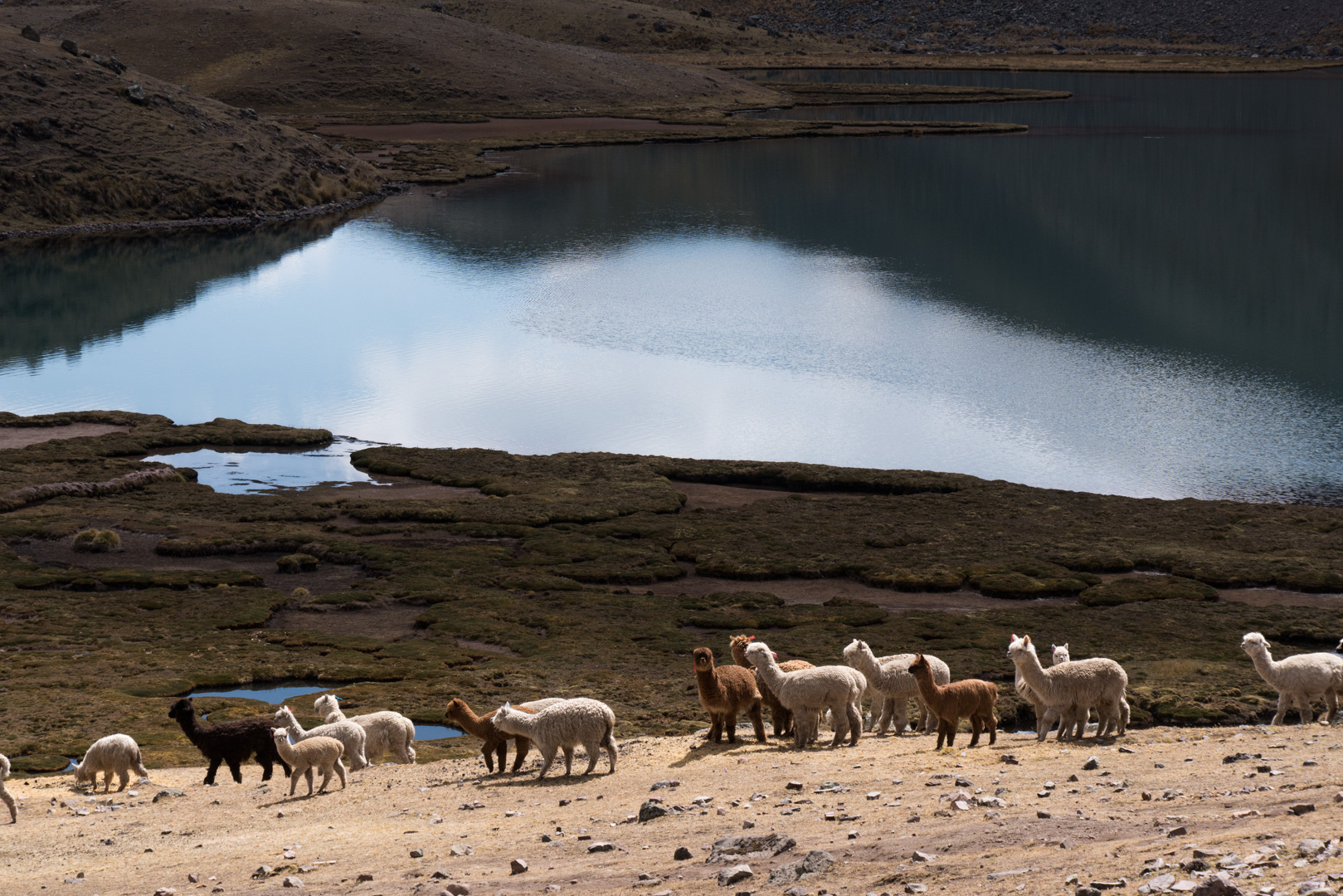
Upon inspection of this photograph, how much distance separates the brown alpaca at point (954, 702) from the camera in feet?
73.6

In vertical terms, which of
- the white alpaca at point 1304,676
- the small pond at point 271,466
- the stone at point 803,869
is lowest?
the stone at point 803,869

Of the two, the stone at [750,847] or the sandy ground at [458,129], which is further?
the sandy ground at [458,129]

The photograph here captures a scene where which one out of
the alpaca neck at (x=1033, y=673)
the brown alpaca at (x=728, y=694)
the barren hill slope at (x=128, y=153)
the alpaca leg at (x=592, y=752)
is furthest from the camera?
the barren hill slope at (x=128, y=153)

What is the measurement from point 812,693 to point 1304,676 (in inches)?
367

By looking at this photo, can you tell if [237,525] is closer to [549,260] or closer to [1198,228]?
[549,260]

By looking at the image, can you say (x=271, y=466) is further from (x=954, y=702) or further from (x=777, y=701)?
(x=954, y=702)

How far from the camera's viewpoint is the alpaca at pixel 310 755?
21516 millimetres

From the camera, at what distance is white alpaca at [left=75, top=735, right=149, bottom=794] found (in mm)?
23531

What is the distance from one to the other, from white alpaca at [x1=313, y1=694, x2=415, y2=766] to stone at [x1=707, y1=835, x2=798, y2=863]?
10.5 metres

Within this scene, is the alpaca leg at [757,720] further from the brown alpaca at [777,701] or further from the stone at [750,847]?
the stone at [750,847]

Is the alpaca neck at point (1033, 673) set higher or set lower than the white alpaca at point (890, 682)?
higher

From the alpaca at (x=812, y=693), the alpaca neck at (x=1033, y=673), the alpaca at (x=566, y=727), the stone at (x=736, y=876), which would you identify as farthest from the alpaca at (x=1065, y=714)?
the stone at (x=736, y=876)

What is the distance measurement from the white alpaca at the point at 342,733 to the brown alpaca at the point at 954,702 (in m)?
10.1

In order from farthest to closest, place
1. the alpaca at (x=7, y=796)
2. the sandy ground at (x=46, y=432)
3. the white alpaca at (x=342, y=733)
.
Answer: the sandy ground at (x=46, y=432) → the white alpaca at (x=342, y=733) → the alpaca at (x=7, y=796)
